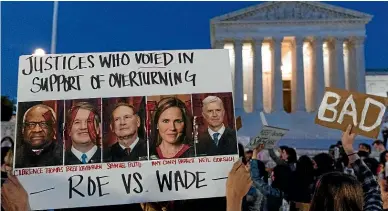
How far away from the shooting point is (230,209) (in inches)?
147

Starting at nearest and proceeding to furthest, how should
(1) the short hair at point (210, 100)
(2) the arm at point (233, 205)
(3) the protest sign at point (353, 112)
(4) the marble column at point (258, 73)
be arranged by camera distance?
1. (2) the arm at point (233, 205)
2. (1) the short hair at point (210, 100)
3. (3) the protest sign at point (353, 112)
4. (4) the marble column at point (258, 73)

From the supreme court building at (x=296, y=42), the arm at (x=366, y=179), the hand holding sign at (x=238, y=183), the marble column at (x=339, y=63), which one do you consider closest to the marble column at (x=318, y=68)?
the supreme court building at (x=296, y=42)

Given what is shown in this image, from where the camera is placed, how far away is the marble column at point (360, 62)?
4969 cm

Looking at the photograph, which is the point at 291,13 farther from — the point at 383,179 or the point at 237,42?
the point at 383,179

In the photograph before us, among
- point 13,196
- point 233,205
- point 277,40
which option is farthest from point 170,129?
point 277,40

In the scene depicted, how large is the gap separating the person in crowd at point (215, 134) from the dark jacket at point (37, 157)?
1249 millimetres

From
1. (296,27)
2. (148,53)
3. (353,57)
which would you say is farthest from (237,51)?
(148,53)

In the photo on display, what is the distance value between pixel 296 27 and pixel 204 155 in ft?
156

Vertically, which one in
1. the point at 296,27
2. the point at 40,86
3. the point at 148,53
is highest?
the point at 296,27

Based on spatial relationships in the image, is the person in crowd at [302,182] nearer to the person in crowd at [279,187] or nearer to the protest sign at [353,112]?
the person in crowd at [279,187]

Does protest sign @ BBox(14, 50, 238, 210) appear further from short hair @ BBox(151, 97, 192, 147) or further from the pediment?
the pediment

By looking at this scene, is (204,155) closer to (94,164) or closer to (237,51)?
(94,164)

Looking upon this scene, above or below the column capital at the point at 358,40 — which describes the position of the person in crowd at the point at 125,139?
below

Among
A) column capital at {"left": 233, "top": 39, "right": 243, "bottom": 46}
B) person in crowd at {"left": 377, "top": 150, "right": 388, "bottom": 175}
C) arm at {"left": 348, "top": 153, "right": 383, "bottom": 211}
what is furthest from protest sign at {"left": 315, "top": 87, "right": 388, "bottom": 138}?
column capital at {"left": 233, "top": 39, "right": 243, "bottom": 46}
